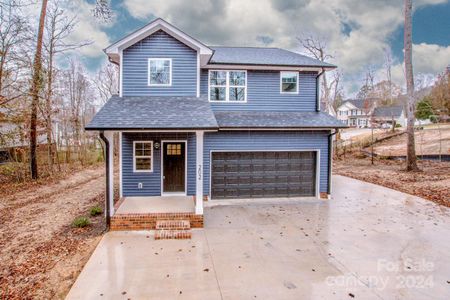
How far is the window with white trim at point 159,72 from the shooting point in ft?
34.0

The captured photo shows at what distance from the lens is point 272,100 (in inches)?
469

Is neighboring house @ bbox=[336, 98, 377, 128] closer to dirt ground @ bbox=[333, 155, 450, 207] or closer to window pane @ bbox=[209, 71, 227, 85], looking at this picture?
dirt ground @ bbox=[333, 155, 450, 207]

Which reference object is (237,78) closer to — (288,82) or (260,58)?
(260,58)

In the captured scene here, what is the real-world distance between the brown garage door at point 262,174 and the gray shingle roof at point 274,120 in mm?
1303

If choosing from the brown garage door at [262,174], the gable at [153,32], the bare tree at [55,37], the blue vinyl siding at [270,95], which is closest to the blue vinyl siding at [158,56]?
the gable at [153,32]

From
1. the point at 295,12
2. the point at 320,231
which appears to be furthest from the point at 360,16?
the point at 320,231

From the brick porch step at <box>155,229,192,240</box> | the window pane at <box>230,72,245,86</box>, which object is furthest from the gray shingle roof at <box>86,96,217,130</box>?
the brick porch step at <box>155,229,192,240</box>

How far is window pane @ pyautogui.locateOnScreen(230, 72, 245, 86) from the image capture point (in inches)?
457

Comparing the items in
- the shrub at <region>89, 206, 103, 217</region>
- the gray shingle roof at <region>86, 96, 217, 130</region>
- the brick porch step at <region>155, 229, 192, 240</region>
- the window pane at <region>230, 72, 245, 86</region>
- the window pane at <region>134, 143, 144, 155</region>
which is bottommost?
the brick porch step at <region>155, 229, 192, 240</region>

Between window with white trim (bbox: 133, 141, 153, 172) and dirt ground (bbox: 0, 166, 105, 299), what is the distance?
7.32ft

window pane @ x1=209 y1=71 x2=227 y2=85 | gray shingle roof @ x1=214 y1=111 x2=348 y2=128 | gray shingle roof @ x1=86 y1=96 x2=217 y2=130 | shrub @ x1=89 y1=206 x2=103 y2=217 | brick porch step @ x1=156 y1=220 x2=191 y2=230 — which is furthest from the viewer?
window pane @ x1=209 y1=71 x2=227 y2=85

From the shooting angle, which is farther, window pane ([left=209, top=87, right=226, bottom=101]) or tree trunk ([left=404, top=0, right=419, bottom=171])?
tree trunk ([left=404, top=0, right=419, bottom=171])

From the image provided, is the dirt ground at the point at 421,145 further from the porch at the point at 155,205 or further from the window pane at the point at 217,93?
the porch at the point at 155,205

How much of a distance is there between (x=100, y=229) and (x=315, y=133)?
8.60m
